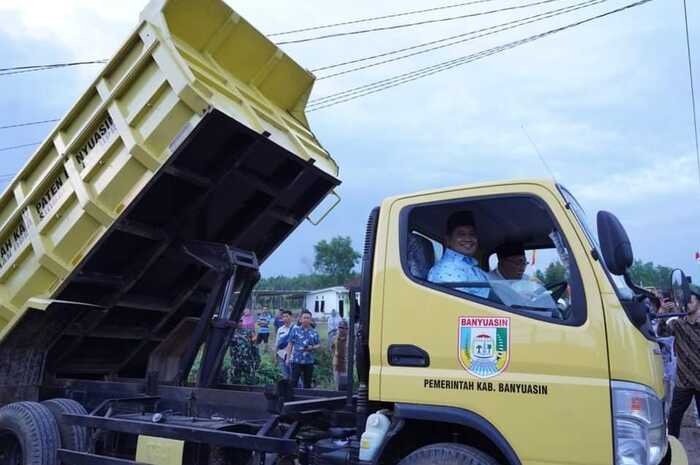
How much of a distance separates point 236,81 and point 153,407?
2.72 meters

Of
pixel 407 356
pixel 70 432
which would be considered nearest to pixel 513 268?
pixel 407 356

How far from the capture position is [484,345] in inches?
138

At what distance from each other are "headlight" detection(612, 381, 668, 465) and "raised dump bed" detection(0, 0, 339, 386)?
118 inches

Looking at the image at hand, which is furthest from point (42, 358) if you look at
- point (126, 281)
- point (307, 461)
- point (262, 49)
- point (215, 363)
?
point (262, 49)

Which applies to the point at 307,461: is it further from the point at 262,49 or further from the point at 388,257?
the point at 262,49

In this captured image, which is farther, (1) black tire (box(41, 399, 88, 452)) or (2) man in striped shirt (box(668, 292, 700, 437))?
(2) man in striped shirt (box(668, 292, 700, 437))

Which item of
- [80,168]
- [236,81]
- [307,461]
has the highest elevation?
[236,81]

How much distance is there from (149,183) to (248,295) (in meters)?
1.35

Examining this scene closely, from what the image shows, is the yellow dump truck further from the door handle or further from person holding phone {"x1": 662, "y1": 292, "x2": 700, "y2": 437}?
person holding phone {"x1": 662, "y1": 292, "x2": 700, "y2": 437}

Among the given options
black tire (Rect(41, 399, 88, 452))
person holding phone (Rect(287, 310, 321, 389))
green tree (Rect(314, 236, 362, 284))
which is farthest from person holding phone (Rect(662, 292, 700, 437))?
green tree (Rect(314, 236, 362, 284))

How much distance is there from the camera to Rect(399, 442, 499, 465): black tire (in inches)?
134

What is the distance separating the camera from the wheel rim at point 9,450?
16.9ft

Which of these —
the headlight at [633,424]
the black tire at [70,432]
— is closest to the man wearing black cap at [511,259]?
the headlight at [633,424]

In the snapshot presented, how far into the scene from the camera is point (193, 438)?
432cm
